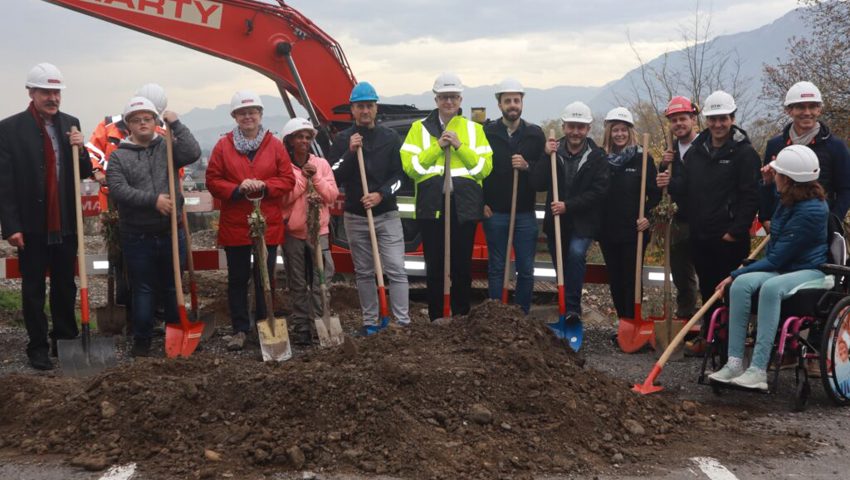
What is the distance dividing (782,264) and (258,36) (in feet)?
19.8

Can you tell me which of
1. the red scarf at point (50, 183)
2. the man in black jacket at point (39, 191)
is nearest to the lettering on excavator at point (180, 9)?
the man in black jacket at point (39, 191)

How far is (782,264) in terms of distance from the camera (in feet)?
21.5

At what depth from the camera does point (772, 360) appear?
6949 millimetres

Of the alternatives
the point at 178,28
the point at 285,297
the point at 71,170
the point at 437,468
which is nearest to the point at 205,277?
the point at 285,297

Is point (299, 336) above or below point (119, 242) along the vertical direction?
below

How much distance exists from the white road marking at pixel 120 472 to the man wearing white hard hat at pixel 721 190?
14.5ft

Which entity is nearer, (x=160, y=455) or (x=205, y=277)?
(x=160, y=455)

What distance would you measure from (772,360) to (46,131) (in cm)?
587

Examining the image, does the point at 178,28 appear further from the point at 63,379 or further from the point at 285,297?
the point at 63,379

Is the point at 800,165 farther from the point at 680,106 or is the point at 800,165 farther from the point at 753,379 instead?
the point at 680,106

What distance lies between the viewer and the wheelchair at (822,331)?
6.25 m

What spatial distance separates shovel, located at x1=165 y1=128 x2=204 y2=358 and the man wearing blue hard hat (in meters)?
1.35

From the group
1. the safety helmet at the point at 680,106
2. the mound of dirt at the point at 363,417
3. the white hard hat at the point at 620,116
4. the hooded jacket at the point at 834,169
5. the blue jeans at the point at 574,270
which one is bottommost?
the mound of dirt at the point at 363,417

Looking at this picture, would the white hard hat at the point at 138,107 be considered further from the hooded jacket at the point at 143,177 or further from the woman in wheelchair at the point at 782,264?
the woman in wheelchair at the point at 782,264
